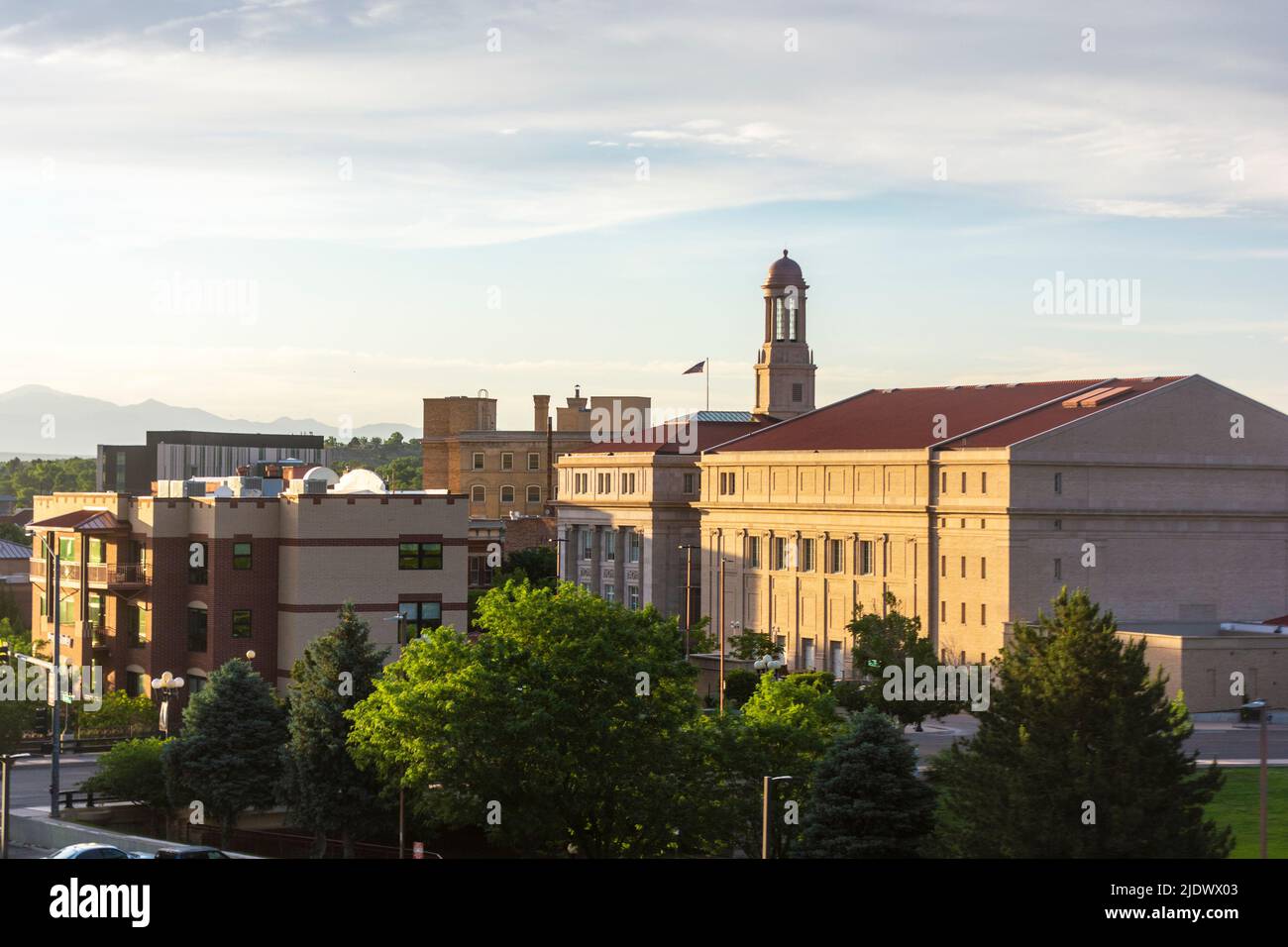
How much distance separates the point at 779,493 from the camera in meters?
110

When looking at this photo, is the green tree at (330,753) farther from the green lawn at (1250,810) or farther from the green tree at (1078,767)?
the green lawn at (1250,810)

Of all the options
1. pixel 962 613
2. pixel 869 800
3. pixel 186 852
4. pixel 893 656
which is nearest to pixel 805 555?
pixel 962 613

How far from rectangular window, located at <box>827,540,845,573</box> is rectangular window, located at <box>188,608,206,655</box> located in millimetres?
46663

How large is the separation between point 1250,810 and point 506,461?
126 m

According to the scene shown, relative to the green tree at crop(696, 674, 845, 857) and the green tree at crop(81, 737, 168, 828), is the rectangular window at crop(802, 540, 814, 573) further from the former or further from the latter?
the green tree at crop(81, 737, 168, 828)

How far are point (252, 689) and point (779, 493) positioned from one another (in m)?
60.6

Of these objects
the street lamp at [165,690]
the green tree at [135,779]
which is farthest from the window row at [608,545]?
the green tree at [135,779]

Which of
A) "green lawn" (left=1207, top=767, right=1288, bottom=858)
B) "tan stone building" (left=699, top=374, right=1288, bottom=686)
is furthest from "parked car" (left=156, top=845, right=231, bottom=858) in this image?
"tan stone building" (left=699, top=374, right=1288, bottom=686)

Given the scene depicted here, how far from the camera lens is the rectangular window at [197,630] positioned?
67.9 m

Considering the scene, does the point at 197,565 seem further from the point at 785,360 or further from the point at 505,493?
the point at 505,493

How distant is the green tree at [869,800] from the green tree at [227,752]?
17.9 metres

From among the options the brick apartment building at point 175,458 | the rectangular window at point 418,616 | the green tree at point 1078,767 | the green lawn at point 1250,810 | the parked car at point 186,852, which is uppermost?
the brick apartment building at point 175,458

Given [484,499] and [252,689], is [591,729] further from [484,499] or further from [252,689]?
[484,499]
